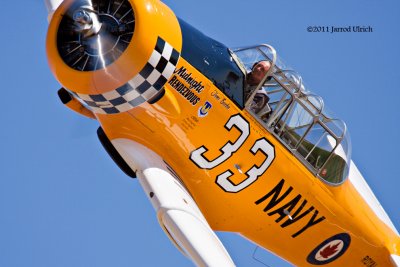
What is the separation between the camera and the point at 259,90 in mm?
10227

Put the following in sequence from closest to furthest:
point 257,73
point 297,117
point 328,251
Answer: point 257,73
point 297,117
point 328,251

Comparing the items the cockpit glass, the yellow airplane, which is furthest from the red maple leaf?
the cockpit glass

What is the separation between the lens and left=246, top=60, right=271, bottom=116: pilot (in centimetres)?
1020

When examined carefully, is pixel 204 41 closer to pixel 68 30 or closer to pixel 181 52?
pixel 181 52

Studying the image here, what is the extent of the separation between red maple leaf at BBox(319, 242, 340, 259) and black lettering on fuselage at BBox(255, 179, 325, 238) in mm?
503

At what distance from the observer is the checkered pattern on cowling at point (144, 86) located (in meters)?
9.31

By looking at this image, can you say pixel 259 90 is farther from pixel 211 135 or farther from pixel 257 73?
pixel 211 135

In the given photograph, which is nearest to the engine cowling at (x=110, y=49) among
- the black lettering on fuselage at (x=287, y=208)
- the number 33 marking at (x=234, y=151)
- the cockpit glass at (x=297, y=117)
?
the number 33 marking at (x=234, y=151)

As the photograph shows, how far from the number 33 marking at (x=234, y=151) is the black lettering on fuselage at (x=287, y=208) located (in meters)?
0.36

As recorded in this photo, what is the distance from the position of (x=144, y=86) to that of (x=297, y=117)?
2.22 metres

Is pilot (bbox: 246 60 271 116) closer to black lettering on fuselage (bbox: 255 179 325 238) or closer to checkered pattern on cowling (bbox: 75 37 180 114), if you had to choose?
black lettering on fuselage (bbox: 255 179 325 238)

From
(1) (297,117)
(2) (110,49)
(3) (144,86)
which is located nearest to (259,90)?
(1) (297,117)

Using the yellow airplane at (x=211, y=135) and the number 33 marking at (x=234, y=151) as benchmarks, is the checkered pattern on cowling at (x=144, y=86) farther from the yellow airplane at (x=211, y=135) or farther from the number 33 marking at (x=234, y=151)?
the number 33 marking at (x=234, y=151)

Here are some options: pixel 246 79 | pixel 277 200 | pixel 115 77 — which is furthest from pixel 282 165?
pixel 115 77
